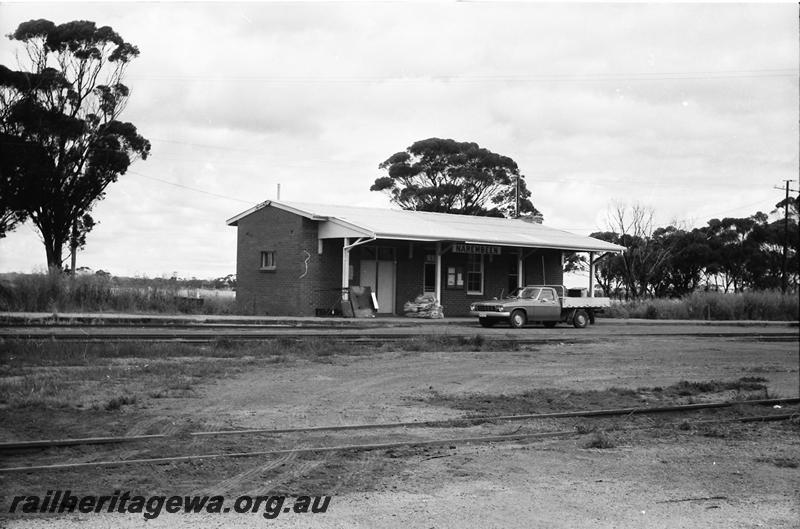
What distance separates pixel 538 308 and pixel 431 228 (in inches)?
249

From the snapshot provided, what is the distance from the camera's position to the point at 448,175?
182 ft

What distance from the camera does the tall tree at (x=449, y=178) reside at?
2173 inches

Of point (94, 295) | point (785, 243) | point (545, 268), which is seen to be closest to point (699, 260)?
point (785, 243)

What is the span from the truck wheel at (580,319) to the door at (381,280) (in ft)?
23.8

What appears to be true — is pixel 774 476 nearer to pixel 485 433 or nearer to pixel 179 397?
pixel 485 433

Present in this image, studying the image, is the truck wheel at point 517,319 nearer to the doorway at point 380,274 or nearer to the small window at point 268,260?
the doorway at point 380,274

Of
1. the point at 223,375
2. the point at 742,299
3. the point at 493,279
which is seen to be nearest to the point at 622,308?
the point at 742,299

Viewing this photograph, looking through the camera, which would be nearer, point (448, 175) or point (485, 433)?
point (485, 433)

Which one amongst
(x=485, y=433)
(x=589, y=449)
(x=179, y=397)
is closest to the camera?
(x=589, y=449)

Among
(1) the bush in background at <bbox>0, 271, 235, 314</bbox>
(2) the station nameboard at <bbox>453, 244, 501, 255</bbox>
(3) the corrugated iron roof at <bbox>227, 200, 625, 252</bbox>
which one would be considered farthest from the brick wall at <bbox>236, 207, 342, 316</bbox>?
(2) the station nameboard at <bbox>453, 244, 501, 255</bbox>

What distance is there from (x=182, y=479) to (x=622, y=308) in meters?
39.2

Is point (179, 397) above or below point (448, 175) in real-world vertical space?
below

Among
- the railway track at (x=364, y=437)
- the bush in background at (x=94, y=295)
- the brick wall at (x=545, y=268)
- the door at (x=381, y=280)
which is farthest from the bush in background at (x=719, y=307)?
the railway track at (x=364, y=437)

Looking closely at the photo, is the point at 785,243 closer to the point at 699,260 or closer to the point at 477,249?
the point at 699,260
